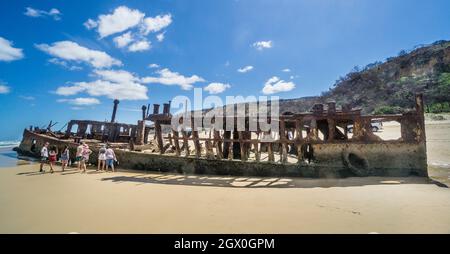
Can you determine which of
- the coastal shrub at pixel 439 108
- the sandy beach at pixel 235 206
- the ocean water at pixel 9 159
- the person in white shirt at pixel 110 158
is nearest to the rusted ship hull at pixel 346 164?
the sandy beach at pixel 235 206

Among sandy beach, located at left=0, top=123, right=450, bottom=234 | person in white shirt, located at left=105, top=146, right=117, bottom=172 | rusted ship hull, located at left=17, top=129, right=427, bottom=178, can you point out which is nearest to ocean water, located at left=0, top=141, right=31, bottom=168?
person in white shirt, located at left=105, top=146, right=117, bottom=172

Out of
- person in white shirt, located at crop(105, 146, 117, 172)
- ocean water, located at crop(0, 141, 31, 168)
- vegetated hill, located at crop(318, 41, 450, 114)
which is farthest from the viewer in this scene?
vegetated hill, located at crop(318, 41, 450, 114)

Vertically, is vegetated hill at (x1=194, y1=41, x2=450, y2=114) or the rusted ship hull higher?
vegetated hill at (x1=194, y1=41, x2=450, y2=114)

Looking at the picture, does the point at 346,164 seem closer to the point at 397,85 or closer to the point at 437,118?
the point at 437,118

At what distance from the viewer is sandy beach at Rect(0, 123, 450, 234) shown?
3.65m

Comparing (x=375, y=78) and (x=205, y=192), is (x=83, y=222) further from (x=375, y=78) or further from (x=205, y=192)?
(x=375, y=78)

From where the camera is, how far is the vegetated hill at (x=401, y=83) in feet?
98.0

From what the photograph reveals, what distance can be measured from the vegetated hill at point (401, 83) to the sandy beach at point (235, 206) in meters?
26.9

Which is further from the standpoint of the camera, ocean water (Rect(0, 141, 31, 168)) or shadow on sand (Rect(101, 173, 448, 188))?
ocean water (Rect(0, 141, 31, 168))

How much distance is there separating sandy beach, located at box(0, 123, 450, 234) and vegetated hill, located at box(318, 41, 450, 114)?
26873mm

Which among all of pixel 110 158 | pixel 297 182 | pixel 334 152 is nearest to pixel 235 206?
pixel 297 182

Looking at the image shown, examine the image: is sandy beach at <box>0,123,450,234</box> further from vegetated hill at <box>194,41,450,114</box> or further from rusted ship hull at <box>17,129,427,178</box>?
vegetated hill at <box>194,41,450,114</box>
